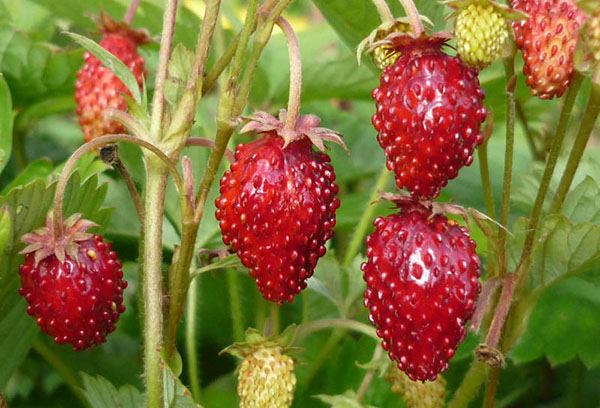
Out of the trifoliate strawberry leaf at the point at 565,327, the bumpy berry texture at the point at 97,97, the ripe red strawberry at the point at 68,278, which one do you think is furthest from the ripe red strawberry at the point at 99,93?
the trifoliate strawberry leaf at the point at 565,327

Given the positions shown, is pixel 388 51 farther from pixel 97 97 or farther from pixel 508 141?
pixel 97 97

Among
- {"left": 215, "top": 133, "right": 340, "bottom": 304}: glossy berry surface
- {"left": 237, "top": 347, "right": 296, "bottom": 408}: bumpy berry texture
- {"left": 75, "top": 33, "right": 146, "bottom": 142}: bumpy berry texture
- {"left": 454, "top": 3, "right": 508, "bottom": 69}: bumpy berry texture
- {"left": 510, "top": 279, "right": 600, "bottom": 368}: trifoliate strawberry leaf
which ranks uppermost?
{"left": 454, "top": 3, "right": 508, "bottom": 69}: bumpy berry texture

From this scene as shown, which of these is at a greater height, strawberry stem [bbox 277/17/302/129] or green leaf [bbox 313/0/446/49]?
green leaf [bbox 313/0/446/49]

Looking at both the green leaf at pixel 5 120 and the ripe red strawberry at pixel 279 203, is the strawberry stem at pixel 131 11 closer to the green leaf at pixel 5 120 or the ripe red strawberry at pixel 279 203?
the green leaf at pixel 5 120

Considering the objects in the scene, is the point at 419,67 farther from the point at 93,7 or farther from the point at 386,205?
the point at 93,7

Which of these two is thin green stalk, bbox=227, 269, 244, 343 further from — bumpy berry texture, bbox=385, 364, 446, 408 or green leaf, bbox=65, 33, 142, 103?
green leaf, bbox=65, 33, 142, 103

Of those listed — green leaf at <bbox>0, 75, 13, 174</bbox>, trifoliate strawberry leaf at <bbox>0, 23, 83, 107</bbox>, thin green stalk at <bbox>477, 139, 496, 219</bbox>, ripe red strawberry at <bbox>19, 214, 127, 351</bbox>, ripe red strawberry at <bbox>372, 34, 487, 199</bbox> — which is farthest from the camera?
trifoliate strawberry leaf at <bbox>0, 23, 83, 107</bbox>

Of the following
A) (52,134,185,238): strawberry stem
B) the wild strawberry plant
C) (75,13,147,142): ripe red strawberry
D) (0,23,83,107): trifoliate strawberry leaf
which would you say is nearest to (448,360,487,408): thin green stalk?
the wild strawberry plant
